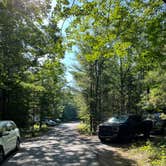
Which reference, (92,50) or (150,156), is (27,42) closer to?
(92,50)

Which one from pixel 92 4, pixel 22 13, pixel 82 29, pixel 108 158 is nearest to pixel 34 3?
pixel 22 13

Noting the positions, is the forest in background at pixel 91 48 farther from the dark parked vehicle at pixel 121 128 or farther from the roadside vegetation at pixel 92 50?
the dark parked vehicle at pixel 121 128

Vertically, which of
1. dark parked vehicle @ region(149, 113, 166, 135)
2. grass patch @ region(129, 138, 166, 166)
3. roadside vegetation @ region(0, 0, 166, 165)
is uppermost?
roadside vegetation @ region(0, 0, 166, 165)

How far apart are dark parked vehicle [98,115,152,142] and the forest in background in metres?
1.85

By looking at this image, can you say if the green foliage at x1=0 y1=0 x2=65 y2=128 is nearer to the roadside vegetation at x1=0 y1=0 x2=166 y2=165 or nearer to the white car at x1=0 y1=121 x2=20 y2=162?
the roadside vegetation at x1=0 y1=0 x2=166 y2=165

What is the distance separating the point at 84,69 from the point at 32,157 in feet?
66.3

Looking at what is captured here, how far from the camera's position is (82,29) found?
10922 millimetres

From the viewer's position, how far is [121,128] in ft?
60.3

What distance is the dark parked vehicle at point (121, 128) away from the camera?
18.4 metres

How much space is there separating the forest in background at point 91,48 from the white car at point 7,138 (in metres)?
3.40

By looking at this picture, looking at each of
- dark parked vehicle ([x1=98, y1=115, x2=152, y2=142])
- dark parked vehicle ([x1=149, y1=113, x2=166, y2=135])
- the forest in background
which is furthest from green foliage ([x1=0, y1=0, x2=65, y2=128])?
dark parked vehicle ([x1=149, y1=113, x2=166, y2=135])

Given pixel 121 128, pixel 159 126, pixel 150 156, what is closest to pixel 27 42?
pixel 121 128

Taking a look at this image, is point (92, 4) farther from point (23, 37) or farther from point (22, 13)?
point (23, 37)

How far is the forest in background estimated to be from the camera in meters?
10.2
